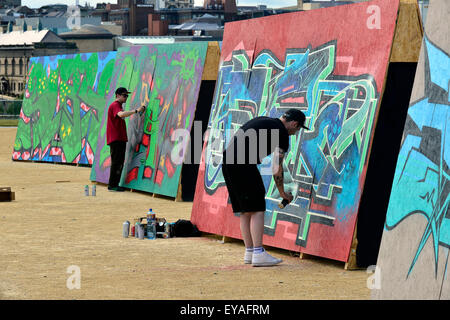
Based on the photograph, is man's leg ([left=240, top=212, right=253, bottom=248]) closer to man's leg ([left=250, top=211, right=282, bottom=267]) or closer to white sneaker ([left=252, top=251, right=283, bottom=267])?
man's leg ([left=250, top=211, right=282, bottom=267])

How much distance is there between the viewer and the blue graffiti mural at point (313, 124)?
33.3 feet

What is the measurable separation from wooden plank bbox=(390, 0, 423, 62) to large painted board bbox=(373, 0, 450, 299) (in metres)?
1.55

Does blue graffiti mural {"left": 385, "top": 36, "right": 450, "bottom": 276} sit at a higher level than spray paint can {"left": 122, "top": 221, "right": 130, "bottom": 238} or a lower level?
higher

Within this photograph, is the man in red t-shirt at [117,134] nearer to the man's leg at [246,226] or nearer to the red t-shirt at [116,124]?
the red t-shirt at [116,124]

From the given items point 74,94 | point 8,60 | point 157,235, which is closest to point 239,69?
point 157,235

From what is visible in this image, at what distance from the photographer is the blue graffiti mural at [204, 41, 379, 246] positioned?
10.1 metres

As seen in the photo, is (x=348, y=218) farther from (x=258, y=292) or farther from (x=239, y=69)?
(x=239, y=69)

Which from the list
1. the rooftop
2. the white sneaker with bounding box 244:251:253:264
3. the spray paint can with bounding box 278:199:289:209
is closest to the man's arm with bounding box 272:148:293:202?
the spray paint can with bounding box 278:199:289:209

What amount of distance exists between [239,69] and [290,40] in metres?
1.27

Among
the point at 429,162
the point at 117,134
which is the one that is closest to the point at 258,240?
the point at 429,162

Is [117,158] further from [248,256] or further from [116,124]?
[248,256]

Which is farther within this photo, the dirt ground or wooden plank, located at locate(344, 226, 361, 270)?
wooden plank, located at locate(344, 226, 361, 270)

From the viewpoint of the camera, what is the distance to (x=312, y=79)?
1117cm

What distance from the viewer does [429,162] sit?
7.86 meters
